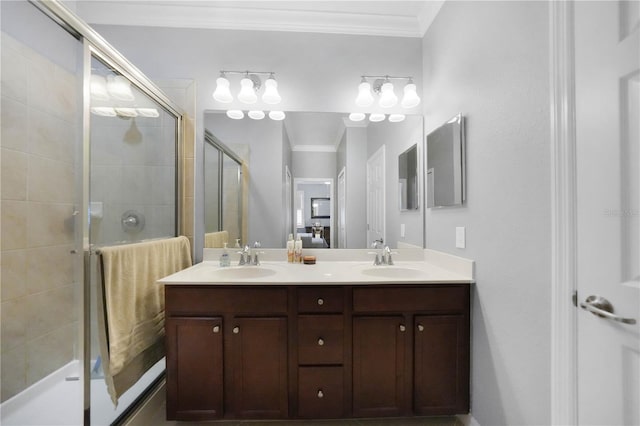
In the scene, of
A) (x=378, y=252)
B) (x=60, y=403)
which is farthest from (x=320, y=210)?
(x=60, y=403)

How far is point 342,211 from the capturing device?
1.96 m

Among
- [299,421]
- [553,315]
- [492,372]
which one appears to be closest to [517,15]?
[553,315]

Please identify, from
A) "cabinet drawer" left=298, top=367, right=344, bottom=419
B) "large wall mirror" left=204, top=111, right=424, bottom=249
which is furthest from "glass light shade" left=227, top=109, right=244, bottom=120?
"cabinet drawer" left=298, top=367, right=344, bottom=419

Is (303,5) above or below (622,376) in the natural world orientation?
above

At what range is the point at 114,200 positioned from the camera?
4.52 ft

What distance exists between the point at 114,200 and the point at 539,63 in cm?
212

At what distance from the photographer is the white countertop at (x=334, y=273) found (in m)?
1.32

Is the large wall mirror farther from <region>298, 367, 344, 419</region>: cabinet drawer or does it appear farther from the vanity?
<region>298, 367, 344, 419</region>: cabinet drawer

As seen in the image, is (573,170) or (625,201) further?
(573,170)

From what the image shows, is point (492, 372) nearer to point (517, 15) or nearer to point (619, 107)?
point (619, 107)

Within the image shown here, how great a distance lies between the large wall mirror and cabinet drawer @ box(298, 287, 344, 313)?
2.05ft

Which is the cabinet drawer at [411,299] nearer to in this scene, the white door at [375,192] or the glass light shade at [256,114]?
the white door at [375,192]

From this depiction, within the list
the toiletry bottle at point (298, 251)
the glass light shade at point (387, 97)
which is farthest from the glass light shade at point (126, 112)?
the glass light shade at point (387, 97)

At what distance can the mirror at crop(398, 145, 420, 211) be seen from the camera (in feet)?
6.11
